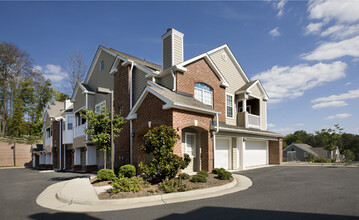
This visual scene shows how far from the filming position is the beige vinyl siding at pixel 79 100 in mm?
22956

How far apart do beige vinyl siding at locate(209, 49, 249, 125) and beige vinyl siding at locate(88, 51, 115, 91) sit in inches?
350

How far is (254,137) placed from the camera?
19203 millimetres

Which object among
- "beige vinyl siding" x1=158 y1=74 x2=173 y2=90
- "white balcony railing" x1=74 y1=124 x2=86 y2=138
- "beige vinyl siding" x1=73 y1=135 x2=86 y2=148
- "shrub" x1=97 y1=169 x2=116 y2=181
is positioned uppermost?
"beige vinyl siding" x1=158 y1=74 x2=173 y2=90

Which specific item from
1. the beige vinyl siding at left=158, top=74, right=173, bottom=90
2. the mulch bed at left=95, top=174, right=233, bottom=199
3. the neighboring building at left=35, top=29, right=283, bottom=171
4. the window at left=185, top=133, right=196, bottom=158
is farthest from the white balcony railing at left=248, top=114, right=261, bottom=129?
the mulch bed at left=95, top=174, right=233, bottom=199

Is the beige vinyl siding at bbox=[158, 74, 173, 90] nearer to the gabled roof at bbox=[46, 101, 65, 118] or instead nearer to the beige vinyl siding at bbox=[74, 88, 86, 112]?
the beige vinyl siding at bbox=[74, 88, 86, 112]

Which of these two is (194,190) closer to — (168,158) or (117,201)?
(168,158)

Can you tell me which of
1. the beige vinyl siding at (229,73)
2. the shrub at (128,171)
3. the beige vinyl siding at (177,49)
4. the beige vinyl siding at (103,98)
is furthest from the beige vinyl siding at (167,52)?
the shrub at (128,171)

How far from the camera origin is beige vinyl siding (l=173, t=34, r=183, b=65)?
51.0ft

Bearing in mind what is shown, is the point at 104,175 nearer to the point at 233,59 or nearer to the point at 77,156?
the point at 77,156

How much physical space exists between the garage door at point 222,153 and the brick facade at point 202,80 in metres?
1.69

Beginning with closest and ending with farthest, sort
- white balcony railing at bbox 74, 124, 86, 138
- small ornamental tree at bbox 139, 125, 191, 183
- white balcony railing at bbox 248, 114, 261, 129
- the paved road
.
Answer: the paved road
small ornamental tree at bbox 139, 125, 191, 183
white balcony railing at bbox 248, 114, 261, 129
white balcony railing at bbox 74, 124, 86, 138

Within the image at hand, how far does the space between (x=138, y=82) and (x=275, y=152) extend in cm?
1437

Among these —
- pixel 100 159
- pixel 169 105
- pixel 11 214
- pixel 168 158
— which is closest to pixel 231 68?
pixel 169 105

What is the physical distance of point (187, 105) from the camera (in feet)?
39.3
